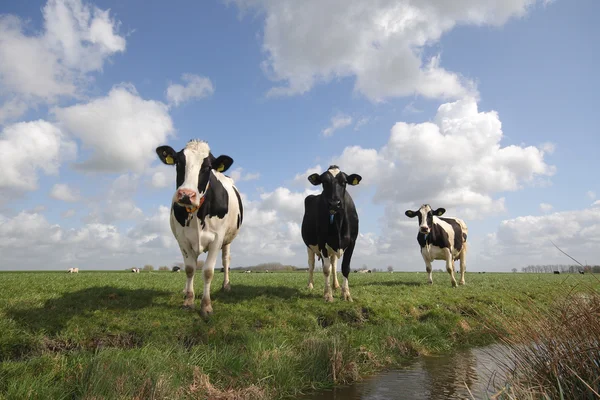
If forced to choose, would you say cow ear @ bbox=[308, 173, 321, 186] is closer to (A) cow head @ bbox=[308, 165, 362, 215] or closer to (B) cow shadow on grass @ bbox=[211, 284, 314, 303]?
(A) cow head @ bbox=[308, 165, 362, 215]

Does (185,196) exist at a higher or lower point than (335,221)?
higher

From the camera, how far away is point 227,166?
409 inches

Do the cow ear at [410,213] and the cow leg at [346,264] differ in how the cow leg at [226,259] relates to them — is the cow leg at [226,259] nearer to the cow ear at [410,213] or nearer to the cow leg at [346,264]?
the cow leg at [346,264]

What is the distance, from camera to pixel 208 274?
32.2 ft

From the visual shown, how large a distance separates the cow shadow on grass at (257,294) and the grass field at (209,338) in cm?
3

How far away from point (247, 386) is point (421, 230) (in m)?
14.5

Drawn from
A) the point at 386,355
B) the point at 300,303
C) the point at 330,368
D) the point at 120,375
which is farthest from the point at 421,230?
the point at 120,375

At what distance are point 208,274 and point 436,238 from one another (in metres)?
13.3

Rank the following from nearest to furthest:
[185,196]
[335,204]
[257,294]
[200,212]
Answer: [185,196] < [200,212] < [335,204] < [257,294]

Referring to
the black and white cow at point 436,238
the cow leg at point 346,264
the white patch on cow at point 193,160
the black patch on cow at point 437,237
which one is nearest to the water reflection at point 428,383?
the cow leg at point 346,264

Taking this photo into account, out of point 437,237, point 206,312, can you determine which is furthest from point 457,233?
point 206,312

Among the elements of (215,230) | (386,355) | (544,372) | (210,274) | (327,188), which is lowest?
(386,355)

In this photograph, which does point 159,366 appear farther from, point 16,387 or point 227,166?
point 227,166

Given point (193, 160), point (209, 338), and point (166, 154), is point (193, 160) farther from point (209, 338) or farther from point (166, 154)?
point (209, 338)
